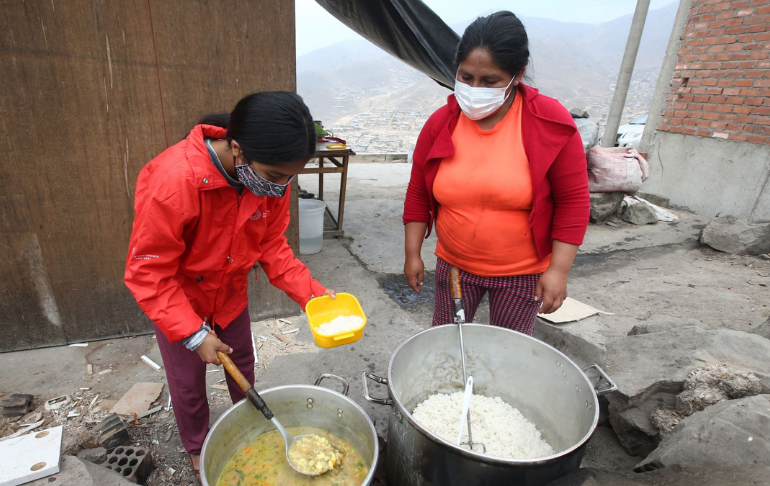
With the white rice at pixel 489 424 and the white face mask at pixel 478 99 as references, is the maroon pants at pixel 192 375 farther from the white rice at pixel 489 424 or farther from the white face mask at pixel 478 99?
the white face mask at pixel 478 99

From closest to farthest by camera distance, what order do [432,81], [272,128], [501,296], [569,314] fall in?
1. [272,128]
2. [501,296]
3. [569,314]
4. [432,81]

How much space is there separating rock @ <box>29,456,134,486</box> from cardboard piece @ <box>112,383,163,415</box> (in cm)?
73

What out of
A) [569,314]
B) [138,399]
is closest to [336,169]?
[569,314]

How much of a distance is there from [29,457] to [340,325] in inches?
52.3

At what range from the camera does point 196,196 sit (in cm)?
140

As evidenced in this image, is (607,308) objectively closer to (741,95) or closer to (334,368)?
(334,368)

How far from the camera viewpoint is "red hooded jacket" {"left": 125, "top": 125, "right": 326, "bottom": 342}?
1369 mm

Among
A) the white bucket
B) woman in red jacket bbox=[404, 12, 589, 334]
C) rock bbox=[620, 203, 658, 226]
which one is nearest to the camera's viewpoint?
woman in red jacket bbox=[404, 12, 589, 334]

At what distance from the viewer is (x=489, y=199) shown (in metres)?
1.74

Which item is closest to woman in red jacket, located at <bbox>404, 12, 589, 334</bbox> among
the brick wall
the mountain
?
the brick wall

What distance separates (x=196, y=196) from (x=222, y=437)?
0.91m

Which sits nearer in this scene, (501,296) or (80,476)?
(80,476)

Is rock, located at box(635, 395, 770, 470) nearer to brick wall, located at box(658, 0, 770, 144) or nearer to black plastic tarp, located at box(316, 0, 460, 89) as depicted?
black plastic tarp, located at box(316, 0, 460, 89)

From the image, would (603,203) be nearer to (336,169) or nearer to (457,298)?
(336,169)
